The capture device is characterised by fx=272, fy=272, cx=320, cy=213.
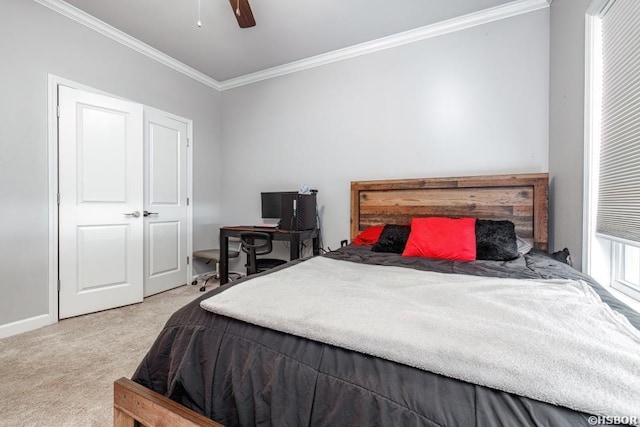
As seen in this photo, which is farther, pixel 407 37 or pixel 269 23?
pixel 407 37

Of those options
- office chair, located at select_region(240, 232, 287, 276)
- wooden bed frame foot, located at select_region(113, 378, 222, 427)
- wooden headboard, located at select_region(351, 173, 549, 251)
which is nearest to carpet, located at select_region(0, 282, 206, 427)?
wooden bed frame foot, located at select_region(113, 378, 222, 427)

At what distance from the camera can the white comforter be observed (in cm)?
51

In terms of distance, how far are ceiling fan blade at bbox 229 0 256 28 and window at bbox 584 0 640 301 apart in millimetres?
2060

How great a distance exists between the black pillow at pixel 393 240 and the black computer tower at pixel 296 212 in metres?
0.92

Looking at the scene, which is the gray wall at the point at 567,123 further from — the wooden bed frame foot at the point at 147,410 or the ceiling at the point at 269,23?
the wooden bed frame foot at the point at 147,410

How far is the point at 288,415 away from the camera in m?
0.68

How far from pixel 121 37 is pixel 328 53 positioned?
2100 mm

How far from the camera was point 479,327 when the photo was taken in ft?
2.20

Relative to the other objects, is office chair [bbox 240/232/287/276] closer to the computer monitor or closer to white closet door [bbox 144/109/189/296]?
the computer monitor

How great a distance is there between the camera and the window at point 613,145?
1.25 m

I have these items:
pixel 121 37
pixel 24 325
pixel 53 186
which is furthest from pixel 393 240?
pixel 121 37

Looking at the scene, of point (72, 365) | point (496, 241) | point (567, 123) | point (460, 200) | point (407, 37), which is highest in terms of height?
point (407, 37)

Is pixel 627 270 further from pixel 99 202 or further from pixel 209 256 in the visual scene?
pixel 99 202

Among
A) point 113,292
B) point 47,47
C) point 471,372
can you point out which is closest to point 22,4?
point 47,47
